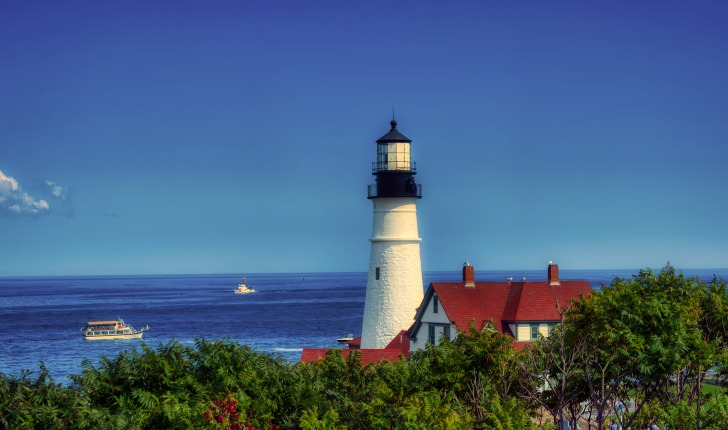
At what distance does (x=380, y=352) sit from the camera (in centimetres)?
4312

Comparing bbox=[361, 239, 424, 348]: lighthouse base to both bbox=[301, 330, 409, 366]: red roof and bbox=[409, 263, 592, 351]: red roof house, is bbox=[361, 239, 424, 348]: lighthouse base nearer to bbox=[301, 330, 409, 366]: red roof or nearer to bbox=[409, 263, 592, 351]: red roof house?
bbox=[301, 330, 409, 366]: red roof

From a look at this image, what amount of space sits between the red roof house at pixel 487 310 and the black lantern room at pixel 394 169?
17.2ft

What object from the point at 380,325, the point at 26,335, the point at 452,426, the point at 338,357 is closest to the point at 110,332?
the point at 26,335

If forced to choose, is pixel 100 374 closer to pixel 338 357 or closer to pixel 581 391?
pixel 338 357

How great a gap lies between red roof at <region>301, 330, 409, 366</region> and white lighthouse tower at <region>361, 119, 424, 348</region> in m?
0.51

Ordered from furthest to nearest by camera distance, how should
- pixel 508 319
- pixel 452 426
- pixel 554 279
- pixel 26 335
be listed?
pixel 26 335 → pixel 554 279 → pixel 508 319 → pixel 452 426

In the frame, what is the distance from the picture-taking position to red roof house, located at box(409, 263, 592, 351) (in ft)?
147

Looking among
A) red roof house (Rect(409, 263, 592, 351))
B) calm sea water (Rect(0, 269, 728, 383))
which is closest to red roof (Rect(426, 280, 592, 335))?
red roof house (Rect(409, 263, 592, 351))

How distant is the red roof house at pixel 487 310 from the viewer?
44875 mm

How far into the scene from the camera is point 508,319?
45438 mm

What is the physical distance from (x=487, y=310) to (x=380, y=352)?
597cm

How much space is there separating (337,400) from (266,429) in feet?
9.47

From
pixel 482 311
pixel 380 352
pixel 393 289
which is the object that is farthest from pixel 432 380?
pixel 393 289

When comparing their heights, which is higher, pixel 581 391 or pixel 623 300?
pixel 623 300
